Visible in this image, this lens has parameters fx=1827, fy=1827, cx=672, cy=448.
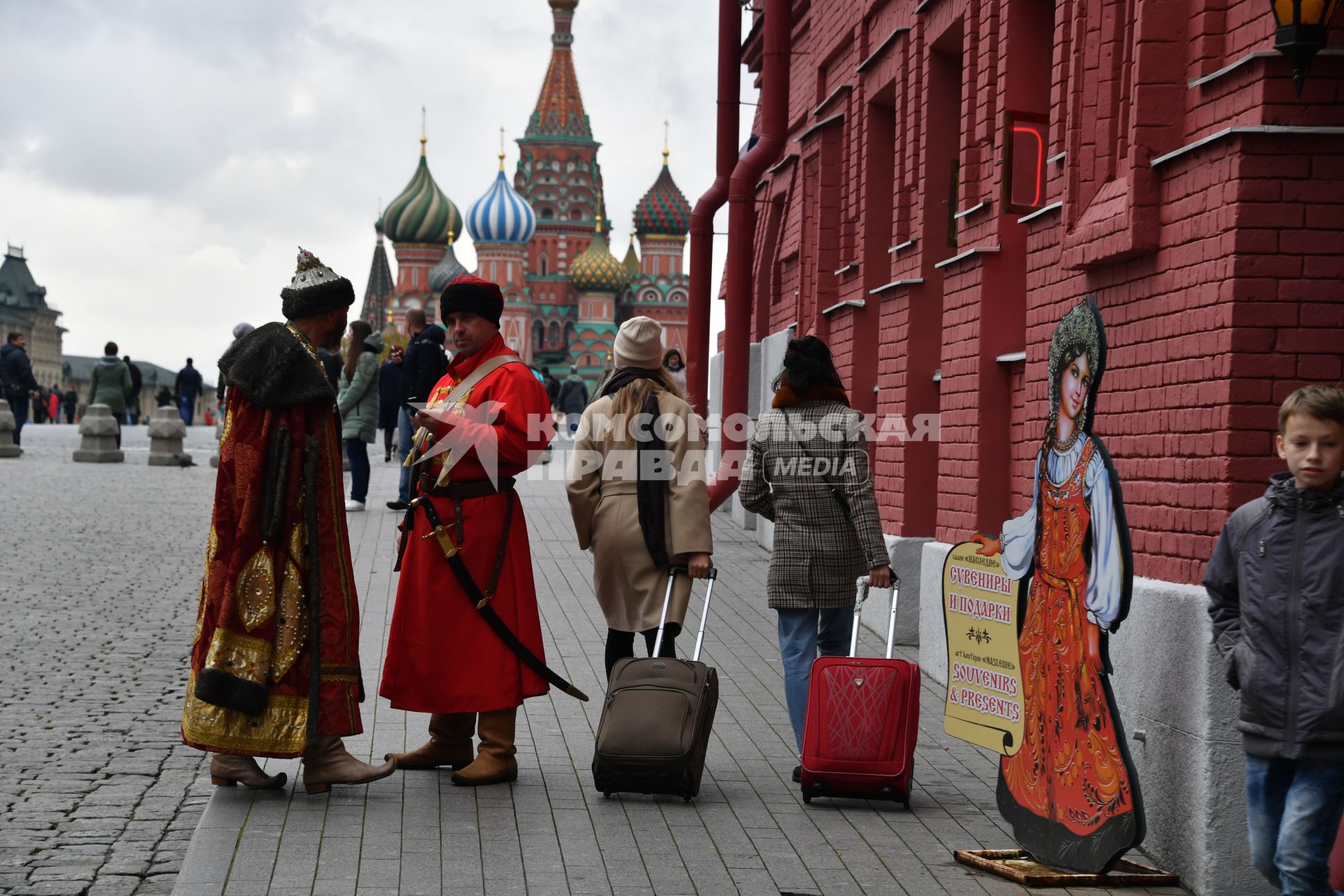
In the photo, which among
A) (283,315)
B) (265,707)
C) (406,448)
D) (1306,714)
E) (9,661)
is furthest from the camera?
(406,448)

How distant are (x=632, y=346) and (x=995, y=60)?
3.63 metres

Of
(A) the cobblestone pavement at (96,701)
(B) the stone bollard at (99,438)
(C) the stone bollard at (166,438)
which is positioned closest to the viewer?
(A) the cobblestone pavement at (96,701)

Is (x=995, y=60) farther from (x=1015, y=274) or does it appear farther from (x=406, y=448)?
(x=406, y=448)

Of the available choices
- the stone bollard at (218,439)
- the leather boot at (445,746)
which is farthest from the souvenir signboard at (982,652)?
the stone bollard at (218,439)

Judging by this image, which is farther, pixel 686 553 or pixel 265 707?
pixel 686 553

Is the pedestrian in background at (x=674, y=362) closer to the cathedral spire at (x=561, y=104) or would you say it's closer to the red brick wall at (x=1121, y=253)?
the red brick wall at (x=1121, y=253)

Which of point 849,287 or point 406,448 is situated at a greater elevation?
point 849,287

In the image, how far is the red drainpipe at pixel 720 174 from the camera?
1808 centimetres

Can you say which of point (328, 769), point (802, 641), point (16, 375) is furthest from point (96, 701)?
point (16, 375)

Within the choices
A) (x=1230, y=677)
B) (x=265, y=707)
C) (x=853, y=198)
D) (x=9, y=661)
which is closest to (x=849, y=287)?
(x=853, y=198)

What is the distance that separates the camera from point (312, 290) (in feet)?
21.5

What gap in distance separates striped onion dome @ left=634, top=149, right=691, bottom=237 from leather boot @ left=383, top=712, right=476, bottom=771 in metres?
121

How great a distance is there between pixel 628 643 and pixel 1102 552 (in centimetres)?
234

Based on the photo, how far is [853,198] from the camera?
13750mm
